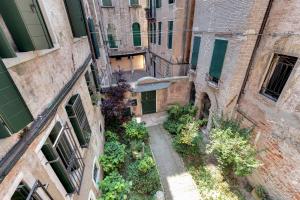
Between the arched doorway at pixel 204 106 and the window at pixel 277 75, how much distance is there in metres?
3.68

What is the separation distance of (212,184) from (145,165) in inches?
121

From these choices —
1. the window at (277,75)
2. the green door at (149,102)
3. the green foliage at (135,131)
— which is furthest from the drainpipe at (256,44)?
the green door at (149,102)

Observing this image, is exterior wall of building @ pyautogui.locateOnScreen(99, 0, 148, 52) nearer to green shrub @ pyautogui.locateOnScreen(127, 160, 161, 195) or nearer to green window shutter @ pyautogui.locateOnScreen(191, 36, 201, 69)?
green window shutter @ pyautogui.locateOnScreen(191, 36, 201, 69)

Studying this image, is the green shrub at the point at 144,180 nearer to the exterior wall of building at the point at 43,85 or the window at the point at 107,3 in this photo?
the exterior wall of building at the point at 43,85

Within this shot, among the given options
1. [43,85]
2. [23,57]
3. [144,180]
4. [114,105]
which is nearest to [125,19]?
[114,105]

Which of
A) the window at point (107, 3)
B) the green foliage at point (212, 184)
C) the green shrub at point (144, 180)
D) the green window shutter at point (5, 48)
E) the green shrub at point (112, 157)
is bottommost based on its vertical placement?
the green foliage at point (212, 184)

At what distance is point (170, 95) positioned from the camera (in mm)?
11195

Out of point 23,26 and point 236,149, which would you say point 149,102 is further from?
point 23,26

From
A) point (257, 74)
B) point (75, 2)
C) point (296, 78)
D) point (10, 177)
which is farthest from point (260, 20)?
point (10, 177)

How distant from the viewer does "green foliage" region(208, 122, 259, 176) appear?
5.46m

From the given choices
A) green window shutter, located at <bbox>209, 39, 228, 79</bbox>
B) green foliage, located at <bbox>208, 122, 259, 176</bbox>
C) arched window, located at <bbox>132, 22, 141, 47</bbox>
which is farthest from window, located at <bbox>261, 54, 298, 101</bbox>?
arched window, located at <bbox>132, 22, 141, 47</bbox>

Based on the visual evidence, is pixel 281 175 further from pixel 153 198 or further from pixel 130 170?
pixel 130 170

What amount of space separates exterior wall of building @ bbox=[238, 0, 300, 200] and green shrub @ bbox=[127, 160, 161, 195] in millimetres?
4187

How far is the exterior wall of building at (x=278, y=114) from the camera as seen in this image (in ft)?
15.0
